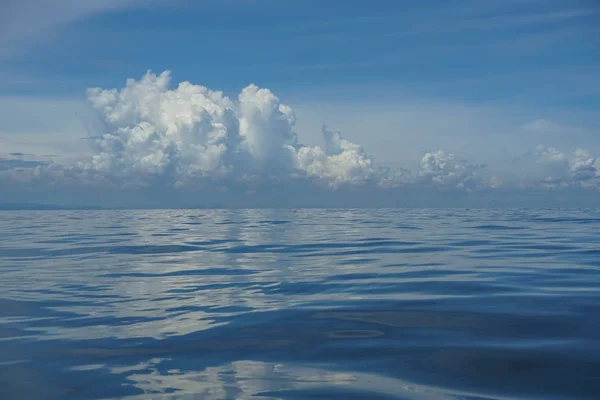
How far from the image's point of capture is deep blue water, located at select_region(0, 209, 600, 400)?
710cm

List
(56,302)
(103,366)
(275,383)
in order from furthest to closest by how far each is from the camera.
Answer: (56,302) < (103,366) < (275,383)

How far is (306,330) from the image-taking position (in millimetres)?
10047

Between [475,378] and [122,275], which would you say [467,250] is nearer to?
[122,275]

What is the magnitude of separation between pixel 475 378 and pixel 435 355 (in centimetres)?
109

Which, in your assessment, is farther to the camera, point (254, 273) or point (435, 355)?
point (254, 273)

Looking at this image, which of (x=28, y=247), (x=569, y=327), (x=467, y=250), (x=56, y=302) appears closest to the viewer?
(x=569, y=327)

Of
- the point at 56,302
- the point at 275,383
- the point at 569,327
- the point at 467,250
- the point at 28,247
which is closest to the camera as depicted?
the point at 275,383

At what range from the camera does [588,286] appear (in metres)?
14.0

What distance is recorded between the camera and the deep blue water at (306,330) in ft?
23.3

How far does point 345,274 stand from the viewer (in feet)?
57.0

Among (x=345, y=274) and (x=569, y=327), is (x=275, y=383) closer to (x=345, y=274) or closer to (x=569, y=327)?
(x=569, y=327)

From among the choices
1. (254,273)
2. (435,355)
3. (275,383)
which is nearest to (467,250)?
(254,273)

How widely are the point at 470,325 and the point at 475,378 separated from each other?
3003 millimetres

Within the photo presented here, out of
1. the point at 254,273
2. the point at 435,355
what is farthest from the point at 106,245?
the point at 435,355
